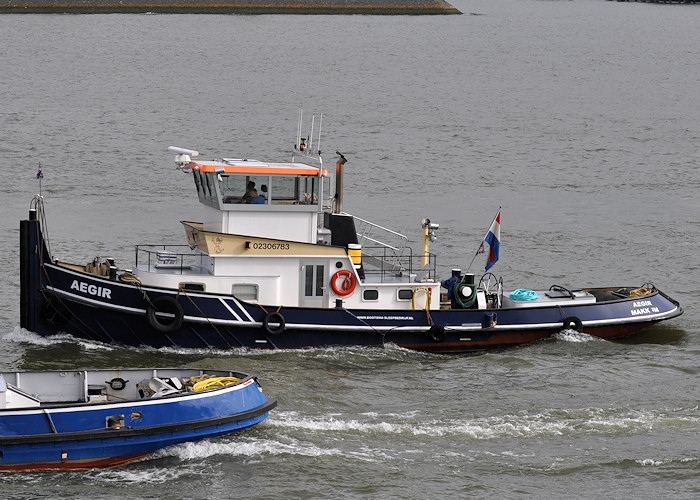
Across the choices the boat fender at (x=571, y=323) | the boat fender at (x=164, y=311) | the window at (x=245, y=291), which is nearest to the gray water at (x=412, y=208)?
the boat fender at (x=571, y=323)

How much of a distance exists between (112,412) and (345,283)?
21.7 ft

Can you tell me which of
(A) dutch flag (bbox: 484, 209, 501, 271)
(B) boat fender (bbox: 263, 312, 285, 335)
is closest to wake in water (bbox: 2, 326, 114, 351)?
(B) boat fender (bbox: 263, 312, 285, 335)

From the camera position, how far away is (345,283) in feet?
67.2

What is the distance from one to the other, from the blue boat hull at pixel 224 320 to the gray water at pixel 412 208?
0.29m

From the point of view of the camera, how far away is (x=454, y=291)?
2103 centimetres

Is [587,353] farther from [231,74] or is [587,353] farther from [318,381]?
[231,74]

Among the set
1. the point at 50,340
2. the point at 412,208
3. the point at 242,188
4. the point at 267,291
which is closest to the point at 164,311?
the point at 267,291

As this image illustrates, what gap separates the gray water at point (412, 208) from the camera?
15617 mm

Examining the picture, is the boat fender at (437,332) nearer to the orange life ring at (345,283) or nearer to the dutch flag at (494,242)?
the orange life ring at (345,283)

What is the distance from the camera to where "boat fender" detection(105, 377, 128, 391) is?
16219 millimetres

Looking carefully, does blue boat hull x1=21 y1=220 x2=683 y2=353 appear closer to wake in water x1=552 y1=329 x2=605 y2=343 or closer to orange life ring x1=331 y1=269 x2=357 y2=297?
wake in water x1=552 y1=329 x2=605 y2=343

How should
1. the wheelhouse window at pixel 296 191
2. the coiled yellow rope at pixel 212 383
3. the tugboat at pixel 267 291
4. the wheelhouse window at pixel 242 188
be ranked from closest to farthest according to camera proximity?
the coiled yellow rope at pixel 212 383 < the tugboat at pixel 267 291 < the wheelhouse window at pixel 242 188 < the wheelhouse window at pixel 296 191

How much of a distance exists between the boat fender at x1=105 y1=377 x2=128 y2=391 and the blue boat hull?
3.24 meters

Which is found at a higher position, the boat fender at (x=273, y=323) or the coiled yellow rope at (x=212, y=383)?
the boat fender at (x=273, y=323)
